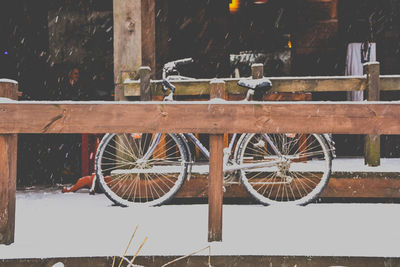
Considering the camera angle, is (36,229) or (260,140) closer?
(36,229)

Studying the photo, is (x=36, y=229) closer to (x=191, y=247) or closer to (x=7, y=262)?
(x=7, y=262)

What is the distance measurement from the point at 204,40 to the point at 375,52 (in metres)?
4.13

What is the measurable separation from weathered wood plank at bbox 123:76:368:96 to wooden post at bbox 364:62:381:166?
0.10 meters

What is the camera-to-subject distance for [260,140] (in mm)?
4469

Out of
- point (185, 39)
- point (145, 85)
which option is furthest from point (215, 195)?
point (185, 39)

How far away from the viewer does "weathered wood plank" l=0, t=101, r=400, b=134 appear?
2.86 meters

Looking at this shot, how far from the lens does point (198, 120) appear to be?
2.90 meters

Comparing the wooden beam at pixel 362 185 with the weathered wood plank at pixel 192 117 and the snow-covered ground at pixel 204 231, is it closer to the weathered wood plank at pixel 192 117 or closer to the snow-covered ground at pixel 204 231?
the snow-covered ground at pixel 204 231

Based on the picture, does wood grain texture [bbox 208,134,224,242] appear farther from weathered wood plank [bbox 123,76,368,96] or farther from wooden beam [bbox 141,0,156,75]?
wooden beam [bbox 141,0,156,75]

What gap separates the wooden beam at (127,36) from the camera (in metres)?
5.02

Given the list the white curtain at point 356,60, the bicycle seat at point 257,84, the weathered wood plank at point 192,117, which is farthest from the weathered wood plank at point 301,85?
the white curtain at point 356,60

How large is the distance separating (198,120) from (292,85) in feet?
7.09

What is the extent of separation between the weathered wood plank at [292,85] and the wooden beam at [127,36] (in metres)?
0.28

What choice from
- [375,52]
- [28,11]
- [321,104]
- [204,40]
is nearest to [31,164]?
[28,11]
